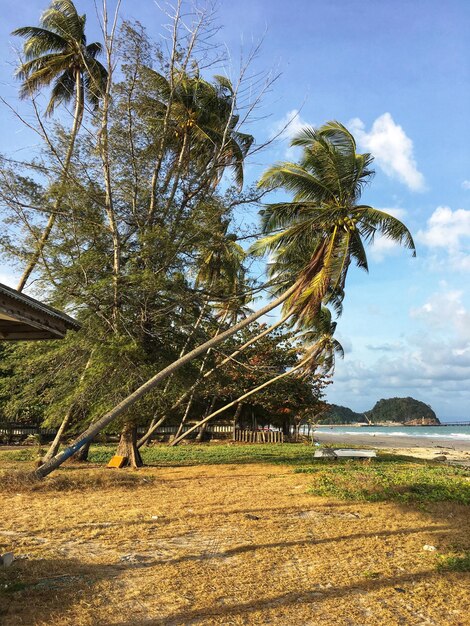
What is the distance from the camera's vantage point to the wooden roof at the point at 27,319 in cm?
498

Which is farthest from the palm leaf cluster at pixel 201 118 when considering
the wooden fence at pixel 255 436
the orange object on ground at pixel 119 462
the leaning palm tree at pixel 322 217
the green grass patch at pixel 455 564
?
the wooden fence at pixel 255 436

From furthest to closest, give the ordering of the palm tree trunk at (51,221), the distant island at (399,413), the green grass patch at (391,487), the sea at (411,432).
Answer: the distant island at (399,413), the sea at (411,432), the palm tree trunk at (51,221), the green grass patch at (391,487)

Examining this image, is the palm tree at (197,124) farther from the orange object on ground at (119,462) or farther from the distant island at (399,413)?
the distant island at (399,413)

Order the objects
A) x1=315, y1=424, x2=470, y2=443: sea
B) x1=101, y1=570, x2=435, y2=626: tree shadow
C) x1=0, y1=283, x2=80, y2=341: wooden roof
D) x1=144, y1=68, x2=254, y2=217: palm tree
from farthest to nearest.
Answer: x1=315, y1=424, x2=470, y2=443: sea < x1=144, y1=68, x2=254, y2=217: palm tree < x1=0, y1=283, x2=80, y2=341: wooden roof < x1=101, y1=570, x2=435, y2=626: tree shadow

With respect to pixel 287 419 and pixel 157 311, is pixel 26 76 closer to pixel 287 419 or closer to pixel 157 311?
pixel 157 311

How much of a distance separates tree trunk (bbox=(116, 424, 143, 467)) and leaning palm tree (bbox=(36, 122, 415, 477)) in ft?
12.9

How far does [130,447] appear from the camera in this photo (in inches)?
600

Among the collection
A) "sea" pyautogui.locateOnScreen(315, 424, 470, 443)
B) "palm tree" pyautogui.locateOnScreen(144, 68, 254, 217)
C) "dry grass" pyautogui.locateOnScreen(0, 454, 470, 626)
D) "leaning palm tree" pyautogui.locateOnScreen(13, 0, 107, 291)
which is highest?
"leaning palm tree" pyautogui.locateOnScreen(13, 0, 107, 291)

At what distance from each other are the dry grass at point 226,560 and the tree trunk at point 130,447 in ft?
16.3

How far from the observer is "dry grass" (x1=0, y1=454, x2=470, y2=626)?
4.27 metres

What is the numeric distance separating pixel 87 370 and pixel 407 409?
542 ft

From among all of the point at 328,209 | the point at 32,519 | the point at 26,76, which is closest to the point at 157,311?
the point at 328,209

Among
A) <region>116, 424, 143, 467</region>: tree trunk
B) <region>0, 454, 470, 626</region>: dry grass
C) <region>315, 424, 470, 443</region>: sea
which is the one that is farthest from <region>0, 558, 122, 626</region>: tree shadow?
<region>315, 424, 470, 443</region>: sea

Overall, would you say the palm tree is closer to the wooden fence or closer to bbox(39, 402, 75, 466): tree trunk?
bbox(39, 402, 75, 466): tree trunk
